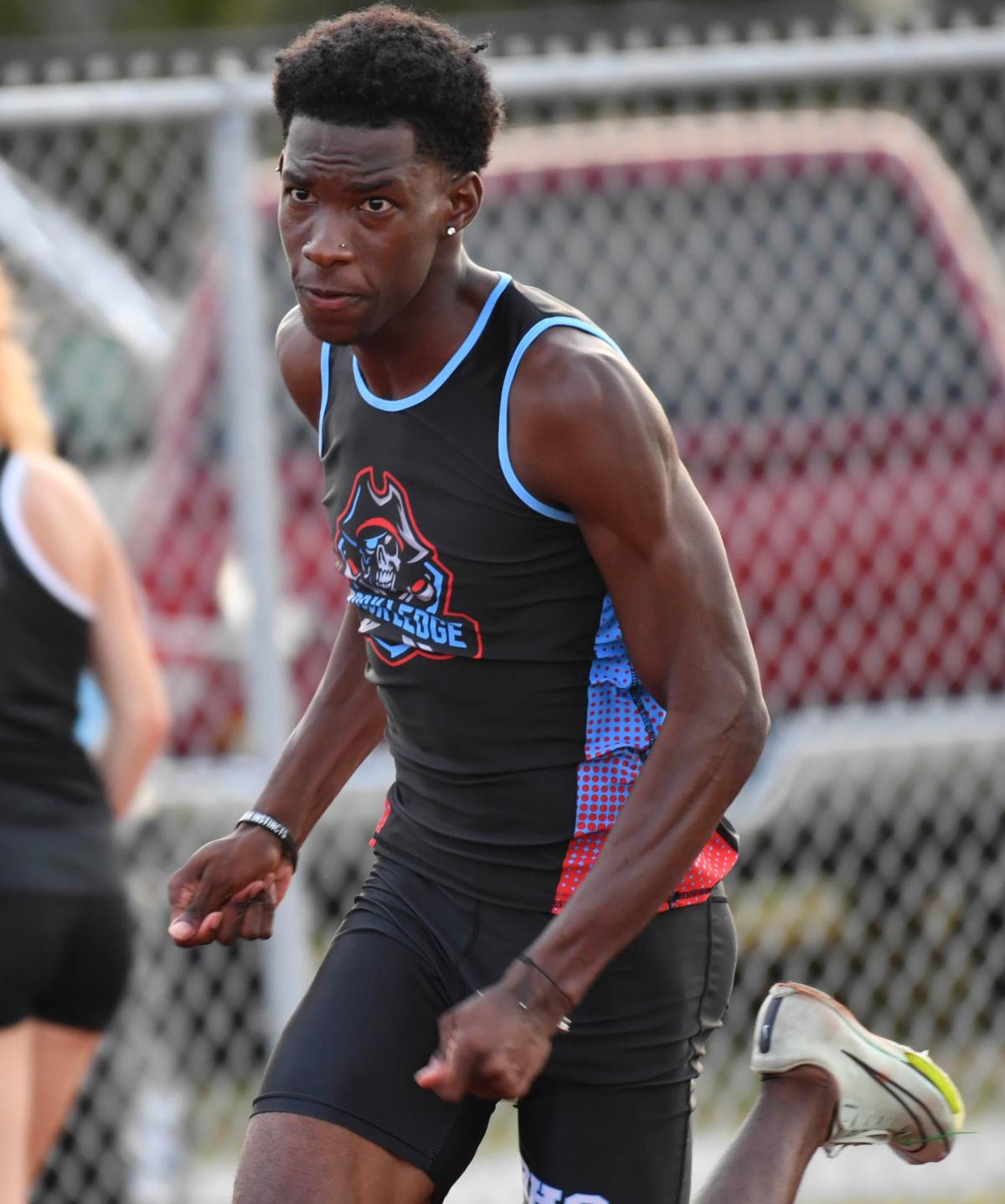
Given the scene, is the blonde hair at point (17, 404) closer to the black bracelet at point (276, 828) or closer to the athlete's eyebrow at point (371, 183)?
the black bracelet at point (276, 828)

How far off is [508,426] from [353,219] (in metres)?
0.33

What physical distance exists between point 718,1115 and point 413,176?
3.74 m

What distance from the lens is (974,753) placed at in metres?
5.35

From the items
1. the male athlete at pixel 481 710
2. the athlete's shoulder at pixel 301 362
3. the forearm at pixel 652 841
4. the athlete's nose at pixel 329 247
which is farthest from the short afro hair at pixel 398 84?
the forearm at pixel 652 841

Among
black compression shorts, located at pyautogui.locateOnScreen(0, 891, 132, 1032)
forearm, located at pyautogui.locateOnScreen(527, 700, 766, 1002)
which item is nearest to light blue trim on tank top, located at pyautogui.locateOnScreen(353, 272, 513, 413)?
forearm, located at pyautogui.locateOnScreen(527, 700, 766, 1002)

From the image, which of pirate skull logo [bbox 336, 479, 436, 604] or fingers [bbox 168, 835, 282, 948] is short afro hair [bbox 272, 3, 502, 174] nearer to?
pirate skull logo [bbox 336, 479, 436, 604]

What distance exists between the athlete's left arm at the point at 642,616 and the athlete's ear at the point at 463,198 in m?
0.22

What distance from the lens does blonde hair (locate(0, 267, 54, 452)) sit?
381 centimetres

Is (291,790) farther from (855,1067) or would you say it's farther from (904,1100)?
(904,1100)

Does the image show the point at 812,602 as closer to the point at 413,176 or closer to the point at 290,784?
the point at 290,784

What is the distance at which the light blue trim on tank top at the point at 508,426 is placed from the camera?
101 inches

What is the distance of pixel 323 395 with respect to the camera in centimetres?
289

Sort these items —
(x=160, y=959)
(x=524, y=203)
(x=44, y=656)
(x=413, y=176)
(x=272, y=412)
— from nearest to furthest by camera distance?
(x=413, y=176) < (x=44, y=656) < (x=272, y=412) < (x=160, y=959) < (x=524, y=203)

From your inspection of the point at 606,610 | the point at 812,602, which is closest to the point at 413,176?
the point at 606,610
